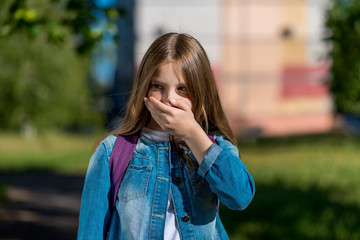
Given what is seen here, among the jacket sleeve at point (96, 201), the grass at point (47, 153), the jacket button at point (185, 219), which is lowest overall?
the grass at point (47, 153)

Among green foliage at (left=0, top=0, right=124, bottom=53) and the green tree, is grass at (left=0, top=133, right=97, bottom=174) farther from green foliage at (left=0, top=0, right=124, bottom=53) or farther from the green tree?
green foliage at (left=0, top=0, right=124, bottom=53)

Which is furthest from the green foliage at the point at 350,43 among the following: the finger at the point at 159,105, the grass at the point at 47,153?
the grass at the point at 47,153

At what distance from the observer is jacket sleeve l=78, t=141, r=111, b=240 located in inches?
81.4

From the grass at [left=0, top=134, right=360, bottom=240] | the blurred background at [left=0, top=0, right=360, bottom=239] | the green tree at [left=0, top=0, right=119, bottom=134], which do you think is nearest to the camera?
the blurred background at [left=0, top=0, right=360, bottom=239]

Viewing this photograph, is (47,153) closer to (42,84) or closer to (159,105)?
(42,84)

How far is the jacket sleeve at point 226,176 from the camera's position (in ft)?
6.62

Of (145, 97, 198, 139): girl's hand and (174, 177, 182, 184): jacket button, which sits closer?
(145, 97, 198, 139): girl's hand

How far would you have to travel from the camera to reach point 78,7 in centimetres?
548

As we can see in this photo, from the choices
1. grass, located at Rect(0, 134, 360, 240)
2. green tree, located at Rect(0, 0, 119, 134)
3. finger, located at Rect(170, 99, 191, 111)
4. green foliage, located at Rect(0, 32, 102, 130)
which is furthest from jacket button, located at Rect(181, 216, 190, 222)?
green foliage, located at Rect(0, 32, 102, 130)

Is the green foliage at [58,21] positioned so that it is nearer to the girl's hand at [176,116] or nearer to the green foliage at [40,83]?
the girl's hand at [176,116]

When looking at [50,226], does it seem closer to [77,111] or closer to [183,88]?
[183,88]

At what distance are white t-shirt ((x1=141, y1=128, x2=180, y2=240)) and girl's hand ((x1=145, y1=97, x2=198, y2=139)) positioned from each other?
20 cm

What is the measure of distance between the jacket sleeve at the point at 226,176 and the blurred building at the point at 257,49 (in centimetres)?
2183

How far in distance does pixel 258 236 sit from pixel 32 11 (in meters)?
3.75
